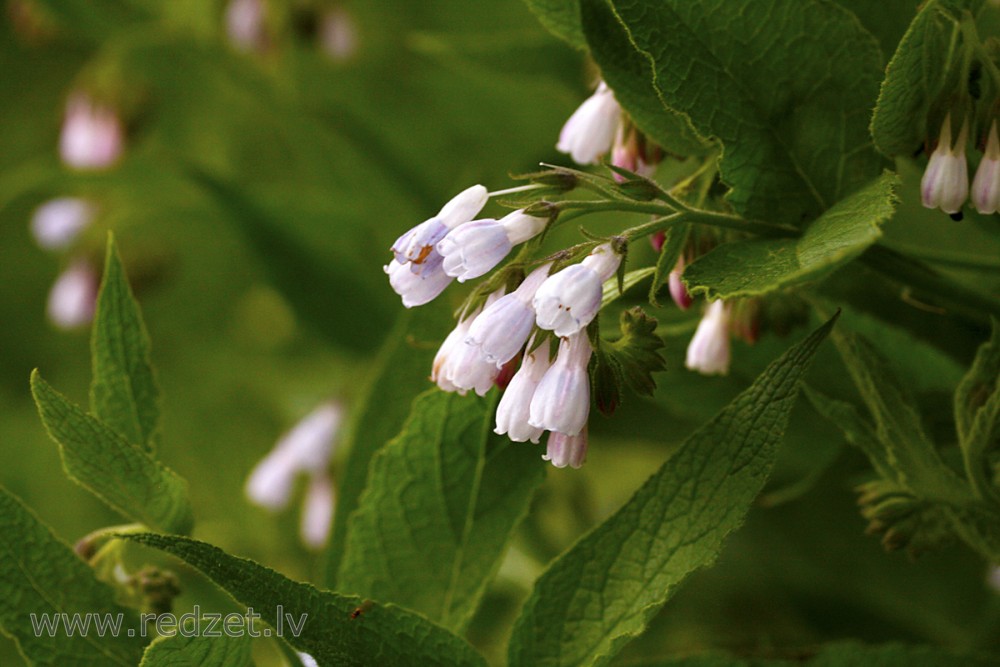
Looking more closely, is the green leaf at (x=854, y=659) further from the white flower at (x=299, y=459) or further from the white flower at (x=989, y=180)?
the white flower at (x=299, y=459)

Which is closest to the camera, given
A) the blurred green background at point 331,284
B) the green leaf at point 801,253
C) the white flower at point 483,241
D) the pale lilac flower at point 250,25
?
the green leaf at point 801,253

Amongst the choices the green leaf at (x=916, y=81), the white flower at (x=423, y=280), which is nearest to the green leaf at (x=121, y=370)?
the white flower at (x=423, y=280)

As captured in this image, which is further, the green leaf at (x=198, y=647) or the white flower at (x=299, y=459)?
the white flower at (x=299, y=459)

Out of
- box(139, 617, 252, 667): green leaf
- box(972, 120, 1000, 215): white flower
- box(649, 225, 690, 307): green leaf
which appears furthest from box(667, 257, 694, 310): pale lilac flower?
box(139, 617, 252, 667): green leaf

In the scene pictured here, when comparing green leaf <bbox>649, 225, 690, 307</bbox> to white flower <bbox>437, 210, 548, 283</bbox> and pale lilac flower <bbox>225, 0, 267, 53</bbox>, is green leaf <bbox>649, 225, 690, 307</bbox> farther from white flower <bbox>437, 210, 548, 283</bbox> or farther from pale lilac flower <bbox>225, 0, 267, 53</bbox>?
pale lilac flower <bbox>225, 0, 267, 53</bbox>

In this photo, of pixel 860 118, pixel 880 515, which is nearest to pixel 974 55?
pixel 860 118

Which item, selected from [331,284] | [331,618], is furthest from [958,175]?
[331,284]

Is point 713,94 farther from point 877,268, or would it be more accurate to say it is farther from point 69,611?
point 69,611
